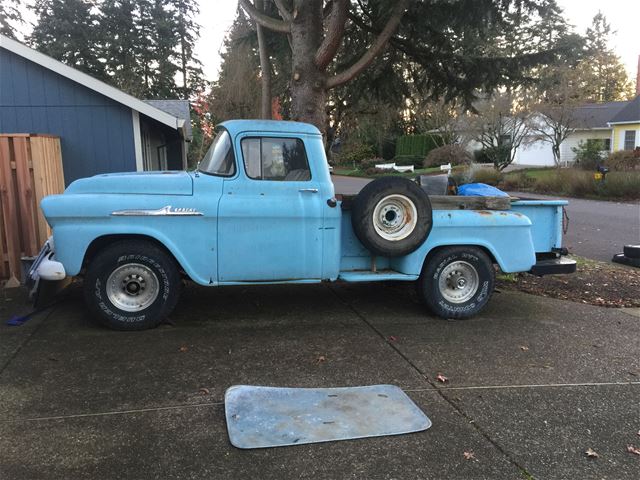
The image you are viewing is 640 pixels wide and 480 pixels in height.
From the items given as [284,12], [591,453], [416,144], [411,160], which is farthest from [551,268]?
[416,144]

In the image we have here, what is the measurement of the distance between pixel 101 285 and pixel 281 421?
255cm

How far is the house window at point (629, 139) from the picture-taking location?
3712cm

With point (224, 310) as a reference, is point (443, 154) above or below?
above

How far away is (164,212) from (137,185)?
0.44m

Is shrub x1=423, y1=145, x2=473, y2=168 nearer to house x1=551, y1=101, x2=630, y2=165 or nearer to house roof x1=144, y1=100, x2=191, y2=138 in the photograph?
house x1=551, y1=101, x2=630, y2=165

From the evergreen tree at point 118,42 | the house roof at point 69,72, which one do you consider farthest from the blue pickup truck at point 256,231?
the evergreen tree at point 118,42

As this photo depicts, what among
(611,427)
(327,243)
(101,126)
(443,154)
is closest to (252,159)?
(327,243)

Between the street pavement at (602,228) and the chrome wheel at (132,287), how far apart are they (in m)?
8.35

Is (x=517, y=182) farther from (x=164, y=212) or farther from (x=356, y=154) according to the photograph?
(x=356, y=154)

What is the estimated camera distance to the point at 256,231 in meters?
5.39

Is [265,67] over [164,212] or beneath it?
over

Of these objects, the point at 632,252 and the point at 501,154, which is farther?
the point at 501,154

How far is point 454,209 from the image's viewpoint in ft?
19.7

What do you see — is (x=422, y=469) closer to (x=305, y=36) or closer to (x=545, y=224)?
(x=545, y=224)
